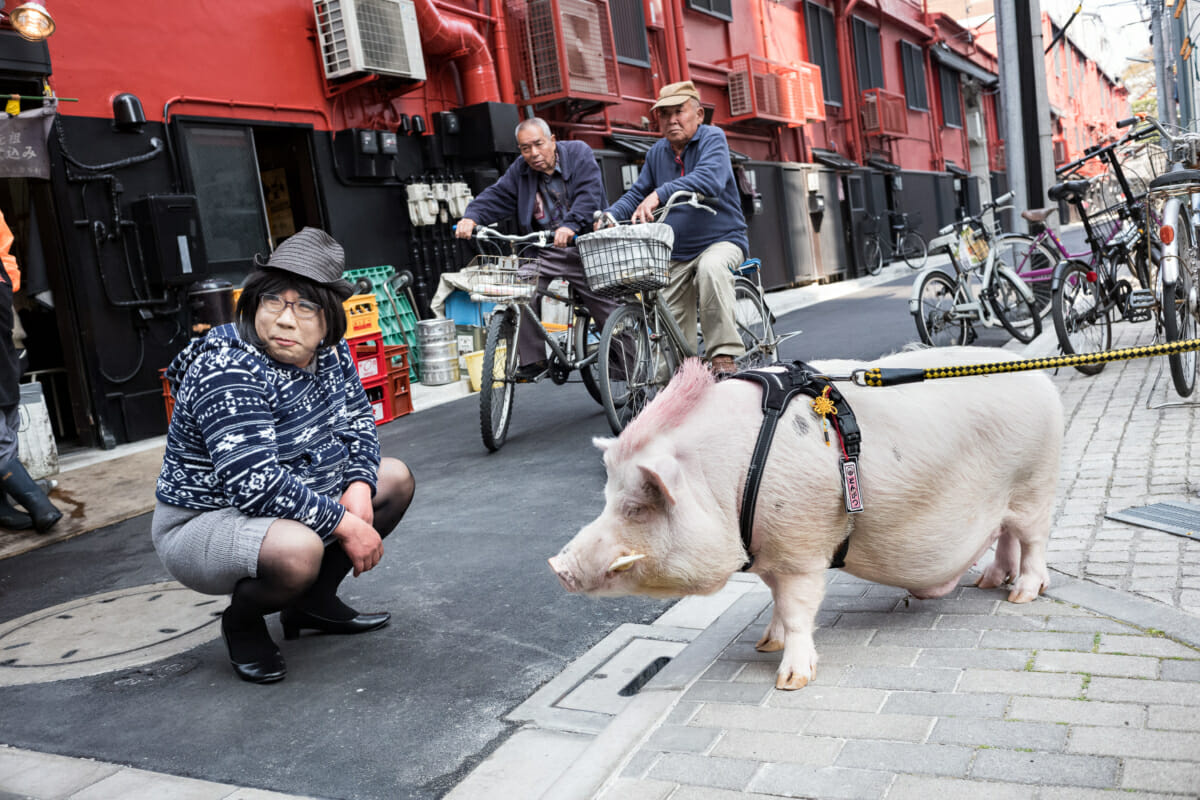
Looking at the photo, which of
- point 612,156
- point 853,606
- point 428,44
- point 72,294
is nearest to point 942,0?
point 612,156

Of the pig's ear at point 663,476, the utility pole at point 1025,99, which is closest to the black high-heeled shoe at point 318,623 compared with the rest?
the pig's ear at point 663,476

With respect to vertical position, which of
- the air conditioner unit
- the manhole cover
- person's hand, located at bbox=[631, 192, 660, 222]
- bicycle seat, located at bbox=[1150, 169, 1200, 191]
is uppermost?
the air conditioner unit

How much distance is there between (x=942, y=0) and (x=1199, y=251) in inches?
1392

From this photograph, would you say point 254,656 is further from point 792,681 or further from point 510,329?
point 510,329

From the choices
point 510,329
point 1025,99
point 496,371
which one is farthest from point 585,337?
point 1025,99

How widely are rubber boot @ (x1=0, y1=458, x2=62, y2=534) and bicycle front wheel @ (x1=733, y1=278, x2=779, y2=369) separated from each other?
14.3ft

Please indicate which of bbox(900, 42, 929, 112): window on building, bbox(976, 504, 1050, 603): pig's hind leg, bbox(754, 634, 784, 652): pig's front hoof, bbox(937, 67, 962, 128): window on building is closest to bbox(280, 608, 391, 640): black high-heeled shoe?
bbox(754, 634, 784, 652): pig's front hoof

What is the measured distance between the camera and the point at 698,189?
5988mm

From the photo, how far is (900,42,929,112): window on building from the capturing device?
27058mm

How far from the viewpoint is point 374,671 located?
3229 mm

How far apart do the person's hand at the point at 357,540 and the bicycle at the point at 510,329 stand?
299cm

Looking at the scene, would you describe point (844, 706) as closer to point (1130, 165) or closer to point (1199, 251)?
point (1199, 251)

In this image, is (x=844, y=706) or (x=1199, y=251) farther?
(x=1199, y=251)

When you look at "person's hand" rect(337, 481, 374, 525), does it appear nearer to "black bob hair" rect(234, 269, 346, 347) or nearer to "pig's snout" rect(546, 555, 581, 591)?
"black bob hair" rect(234, 269, 346, 347)
